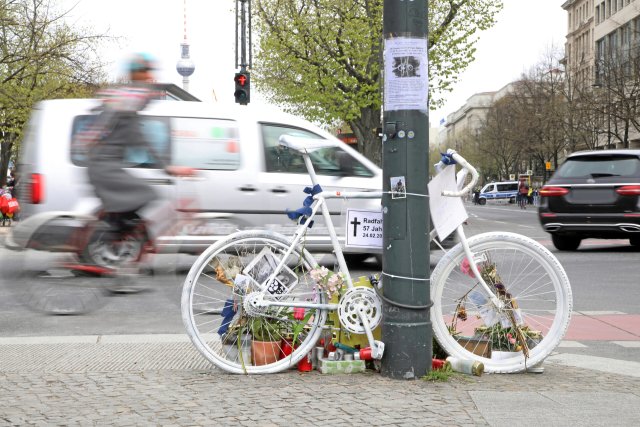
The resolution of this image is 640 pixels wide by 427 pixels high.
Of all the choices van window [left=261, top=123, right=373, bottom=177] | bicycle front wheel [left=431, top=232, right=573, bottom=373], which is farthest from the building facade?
bicycle front wheel [left=431, top=232, right=573, bottom=373]

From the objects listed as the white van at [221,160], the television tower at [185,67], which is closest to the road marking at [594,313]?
the white van at [221,160]

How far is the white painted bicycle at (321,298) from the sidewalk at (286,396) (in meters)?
0.18

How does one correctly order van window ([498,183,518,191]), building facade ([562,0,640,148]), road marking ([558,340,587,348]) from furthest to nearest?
van window ([498,183,518,191])
building facade ([562,0,640,148])
road marking ([558,340,587,348])

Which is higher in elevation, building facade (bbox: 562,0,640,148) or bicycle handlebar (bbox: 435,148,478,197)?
building facade (bbox: 562,0,640,148)

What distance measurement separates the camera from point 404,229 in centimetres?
541

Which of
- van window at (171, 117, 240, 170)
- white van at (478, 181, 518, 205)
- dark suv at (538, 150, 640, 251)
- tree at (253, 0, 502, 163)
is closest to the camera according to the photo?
van window at (171, 117, 240, 170)

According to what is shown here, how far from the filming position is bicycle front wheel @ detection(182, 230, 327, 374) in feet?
17.9

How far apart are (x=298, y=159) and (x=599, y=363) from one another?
632 centimetres

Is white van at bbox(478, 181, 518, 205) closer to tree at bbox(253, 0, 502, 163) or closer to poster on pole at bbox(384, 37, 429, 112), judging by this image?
tree at bbox(253, 0, 502, 163)

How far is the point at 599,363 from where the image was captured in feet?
19.5

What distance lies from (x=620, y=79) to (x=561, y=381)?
4527 centimetres

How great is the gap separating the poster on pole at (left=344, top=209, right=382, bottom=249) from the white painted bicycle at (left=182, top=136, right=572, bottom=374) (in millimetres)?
121

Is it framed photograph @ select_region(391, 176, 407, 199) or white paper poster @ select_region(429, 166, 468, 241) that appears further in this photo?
white paper poster @ select_region(429, 166, 468, 241)

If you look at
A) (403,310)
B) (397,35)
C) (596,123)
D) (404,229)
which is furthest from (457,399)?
Result: (596,123)
